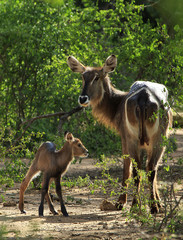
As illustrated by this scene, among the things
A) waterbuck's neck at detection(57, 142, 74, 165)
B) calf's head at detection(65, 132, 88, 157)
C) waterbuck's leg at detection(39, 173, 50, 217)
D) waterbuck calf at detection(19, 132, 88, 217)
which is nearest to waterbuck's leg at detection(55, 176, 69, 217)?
waterbuck calf at detection(19, 132, 88, 217)

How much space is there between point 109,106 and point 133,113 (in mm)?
1206

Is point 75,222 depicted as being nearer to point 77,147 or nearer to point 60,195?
point 60,195

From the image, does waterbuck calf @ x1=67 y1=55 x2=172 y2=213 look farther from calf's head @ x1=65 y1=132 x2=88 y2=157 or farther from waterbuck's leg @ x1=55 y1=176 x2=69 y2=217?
waterbuck's leg @ x1=55 y1=176 x2=69 y2=217

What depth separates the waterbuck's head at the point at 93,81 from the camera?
7238 millimetres

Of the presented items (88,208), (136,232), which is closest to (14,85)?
(88,208)

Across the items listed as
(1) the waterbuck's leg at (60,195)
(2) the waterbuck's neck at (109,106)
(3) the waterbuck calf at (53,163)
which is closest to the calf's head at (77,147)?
(3) the waterbuck calf at (53,163)

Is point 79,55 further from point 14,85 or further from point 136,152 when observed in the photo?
point 136,152

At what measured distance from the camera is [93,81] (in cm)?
736

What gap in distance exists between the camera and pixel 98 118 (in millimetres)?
7883

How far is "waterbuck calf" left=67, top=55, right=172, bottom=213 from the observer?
6.47m

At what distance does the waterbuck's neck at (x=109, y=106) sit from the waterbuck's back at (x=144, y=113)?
3.05 ft

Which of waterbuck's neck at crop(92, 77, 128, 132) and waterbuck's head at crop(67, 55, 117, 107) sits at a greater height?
waterbuck's head at crop(67, 55, 117, 107)

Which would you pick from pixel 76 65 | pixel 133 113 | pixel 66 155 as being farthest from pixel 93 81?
pixel 66 155

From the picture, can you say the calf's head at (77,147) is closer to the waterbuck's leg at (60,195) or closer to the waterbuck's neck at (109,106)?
the waterbuck's leg at (60,195)
